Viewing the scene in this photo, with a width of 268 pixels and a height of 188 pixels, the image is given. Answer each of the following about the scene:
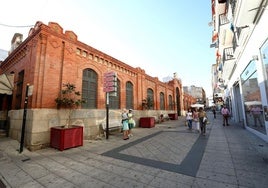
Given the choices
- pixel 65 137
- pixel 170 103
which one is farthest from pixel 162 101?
pixel 65 137

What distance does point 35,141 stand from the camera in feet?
20.8

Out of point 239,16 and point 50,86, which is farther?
point 50,86

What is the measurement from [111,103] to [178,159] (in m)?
7.66

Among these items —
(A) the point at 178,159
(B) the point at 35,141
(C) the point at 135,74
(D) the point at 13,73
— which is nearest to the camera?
(A) the point at 178,159

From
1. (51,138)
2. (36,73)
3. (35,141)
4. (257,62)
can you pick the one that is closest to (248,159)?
(257,62)

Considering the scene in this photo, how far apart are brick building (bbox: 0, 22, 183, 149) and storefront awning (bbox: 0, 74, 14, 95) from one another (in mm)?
231

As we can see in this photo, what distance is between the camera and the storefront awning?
350 inches

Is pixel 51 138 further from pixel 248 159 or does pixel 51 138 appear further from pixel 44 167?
pixel 248 159

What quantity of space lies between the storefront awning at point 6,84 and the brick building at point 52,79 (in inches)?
9.1

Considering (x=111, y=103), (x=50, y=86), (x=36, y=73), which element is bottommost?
(x=111, y=103)

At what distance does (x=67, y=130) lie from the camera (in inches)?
251

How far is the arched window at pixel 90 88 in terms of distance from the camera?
30.6ft

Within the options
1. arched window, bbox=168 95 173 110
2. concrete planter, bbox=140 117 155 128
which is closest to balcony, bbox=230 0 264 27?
concrete planter, bbox=140 117 155 128

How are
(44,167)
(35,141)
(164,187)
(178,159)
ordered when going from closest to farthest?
(164,187)
(44,167)
(178,159)
(35,141)
